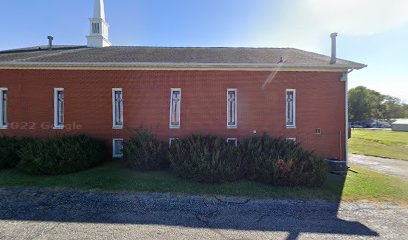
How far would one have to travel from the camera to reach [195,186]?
7.46 metres

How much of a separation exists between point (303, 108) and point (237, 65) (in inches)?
158

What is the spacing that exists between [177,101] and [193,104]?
2.76 ft

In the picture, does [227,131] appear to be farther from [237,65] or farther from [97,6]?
[97,6]

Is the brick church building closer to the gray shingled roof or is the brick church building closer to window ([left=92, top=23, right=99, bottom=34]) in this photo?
the gray shingled roof

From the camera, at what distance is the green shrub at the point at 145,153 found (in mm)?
9016

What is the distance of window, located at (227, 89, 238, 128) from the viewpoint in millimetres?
11469

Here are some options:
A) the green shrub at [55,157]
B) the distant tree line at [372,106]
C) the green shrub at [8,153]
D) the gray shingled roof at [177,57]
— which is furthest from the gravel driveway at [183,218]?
the distant tree line at [372,106]

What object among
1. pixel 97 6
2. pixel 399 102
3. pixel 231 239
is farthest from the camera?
pixel 399 102

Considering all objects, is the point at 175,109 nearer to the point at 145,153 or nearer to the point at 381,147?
the point at 145,153

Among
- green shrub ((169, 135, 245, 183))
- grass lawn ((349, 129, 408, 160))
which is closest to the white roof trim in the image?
green shrub ((169, 135, 245, 183))

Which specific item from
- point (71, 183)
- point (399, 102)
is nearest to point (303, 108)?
point (71, 183)

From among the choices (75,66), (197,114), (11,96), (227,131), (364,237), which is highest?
(75,66)

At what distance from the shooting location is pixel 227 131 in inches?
449

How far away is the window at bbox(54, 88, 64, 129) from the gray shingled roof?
1.48m
